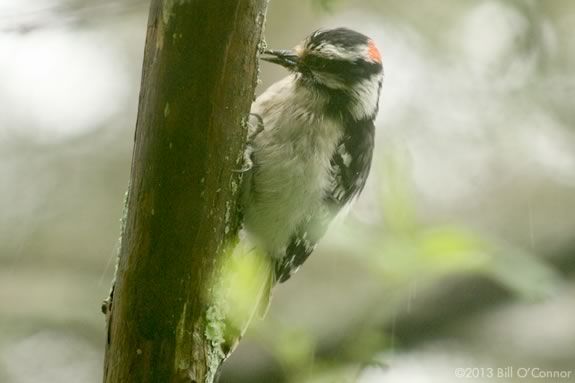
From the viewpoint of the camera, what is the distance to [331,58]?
3260 millimetres

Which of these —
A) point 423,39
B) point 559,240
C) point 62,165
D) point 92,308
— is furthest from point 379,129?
point 62,165

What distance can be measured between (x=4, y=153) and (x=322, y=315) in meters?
2.89

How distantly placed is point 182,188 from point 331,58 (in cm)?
145

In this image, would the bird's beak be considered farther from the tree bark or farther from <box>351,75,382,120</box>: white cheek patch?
the tree bark

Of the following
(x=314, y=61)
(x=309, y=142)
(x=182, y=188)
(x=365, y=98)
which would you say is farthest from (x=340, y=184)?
(x=182, y=188)

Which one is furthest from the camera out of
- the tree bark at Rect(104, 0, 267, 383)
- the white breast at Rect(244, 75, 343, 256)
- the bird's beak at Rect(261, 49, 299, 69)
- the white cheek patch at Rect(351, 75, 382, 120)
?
the white cheek patch at Rect(351, 75, 382, 120)

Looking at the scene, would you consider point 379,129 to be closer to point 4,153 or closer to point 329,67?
point 329,67

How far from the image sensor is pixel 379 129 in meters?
4.29

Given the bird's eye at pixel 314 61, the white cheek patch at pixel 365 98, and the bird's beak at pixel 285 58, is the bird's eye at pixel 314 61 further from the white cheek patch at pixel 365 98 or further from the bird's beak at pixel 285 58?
the white cheek patch at pixel 365 98

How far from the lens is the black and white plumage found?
3.06 metres

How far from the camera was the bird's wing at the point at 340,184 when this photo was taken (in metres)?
3.19

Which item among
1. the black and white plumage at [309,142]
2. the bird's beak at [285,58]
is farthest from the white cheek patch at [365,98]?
the bird's beak at [285,58]

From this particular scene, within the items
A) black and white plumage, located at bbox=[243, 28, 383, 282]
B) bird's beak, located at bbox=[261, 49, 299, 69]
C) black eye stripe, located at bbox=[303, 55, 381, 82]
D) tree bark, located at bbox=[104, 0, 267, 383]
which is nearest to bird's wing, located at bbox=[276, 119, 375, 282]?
black and white plumage, located at bbox=[243, 28, 383, 282]

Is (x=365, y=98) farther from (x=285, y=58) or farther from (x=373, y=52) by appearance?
(x=285, y=58)
